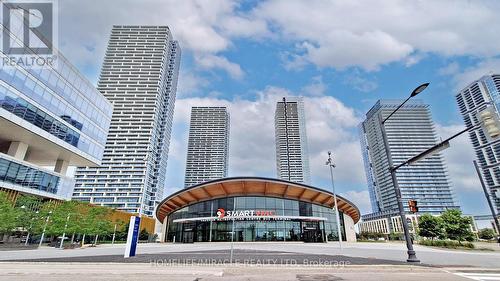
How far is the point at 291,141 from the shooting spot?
168 meters

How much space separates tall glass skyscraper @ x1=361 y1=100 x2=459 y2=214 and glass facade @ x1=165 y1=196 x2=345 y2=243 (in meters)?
123

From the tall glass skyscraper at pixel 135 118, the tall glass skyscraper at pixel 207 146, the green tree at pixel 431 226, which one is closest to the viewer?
the green tree at pixel 431 226

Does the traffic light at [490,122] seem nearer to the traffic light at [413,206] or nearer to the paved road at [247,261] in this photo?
the traffic light at [413,206]

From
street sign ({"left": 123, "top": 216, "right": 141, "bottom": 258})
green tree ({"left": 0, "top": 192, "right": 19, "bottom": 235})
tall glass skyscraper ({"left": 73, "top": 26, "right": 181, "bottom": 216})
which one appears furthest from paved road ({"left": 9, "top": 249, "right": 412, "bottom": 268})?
tall glass skyscraper ({"left": 73, "top": 26, "right": 181, "bottom": 216})

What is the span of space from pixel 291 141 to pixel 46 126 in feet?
472

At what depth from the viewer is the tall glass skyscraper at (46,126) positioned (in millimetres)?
32938

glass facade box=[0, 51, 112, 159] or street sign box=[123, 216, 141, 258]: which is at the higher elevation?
glass facade box=[0, 51, 112, 159]

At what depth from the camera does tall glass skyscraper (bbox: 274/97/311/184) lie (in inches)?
6353

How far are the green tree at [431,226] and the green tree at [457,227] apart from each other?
197 cm

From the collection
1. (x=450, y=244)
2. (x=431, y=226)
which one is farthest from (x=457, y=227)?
(x=431, y=226)

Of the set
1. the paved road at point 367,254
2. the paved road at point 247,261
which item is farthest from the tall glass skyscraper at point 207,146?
the paved road at point 247,261

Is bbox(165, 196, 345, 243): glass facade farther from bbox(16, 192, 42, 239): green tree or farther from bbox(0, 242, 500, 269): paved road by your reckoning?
bbox(16, 192, 42, 239): green tree

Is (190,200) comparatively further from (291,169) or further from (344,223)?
(291,169)

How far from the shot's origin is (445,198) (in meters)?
163
